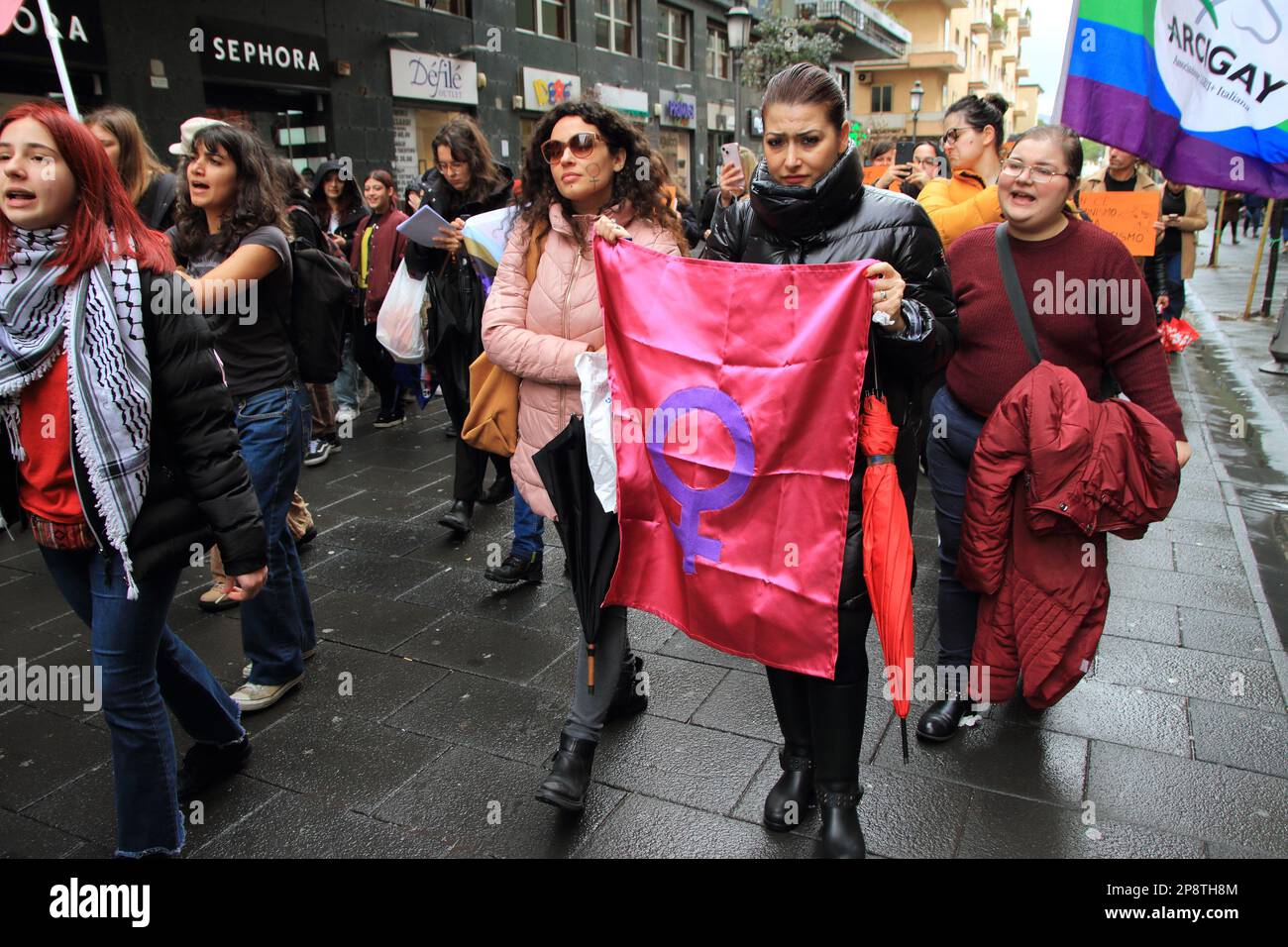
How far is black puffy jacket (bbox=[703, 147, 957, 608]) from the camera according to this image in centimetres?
243

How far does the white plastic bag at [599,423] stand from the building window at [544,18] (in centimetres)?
1892

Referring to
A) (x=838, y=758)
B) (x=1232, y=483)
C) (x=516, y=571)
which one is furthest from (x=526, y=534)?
(x=1232, y=483)

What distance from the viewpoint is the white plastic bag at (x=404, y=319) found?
5426 mm

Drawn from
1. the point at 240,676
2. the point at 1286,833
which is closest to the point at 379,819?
the point at 240,676

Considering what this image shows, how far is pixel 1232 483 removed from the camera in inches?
243

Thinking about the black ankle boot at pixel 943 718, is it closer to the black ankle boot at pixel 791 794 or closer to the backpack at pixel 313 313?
the black ankle boot at pixel 791 794

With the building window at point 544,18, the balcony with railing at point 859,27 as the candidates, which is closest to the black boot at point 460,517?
the building window at point 544,18

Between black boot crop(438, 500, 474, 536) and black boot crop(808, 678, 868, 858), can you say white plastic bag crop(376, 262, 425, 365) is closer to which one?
black boot crop(438, 500, 474, 536)

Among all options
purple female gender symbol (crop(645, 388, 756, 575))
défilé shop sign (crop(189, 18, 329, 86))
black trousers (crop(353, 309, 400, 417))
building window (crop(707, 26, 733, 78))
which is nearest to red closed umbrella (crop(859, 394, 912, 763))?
purple female gender symbol (crop(645, 388, 756, 575))

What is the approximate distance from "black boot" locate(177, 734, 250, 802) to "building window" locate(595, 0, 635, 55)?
73.6ft

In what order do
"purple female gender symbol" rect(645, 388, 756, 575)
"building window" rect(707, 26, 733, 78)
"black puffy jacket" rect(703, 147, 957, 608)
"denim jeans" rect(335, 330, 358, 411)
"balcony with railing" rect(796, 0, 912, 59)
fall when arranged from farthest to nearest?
"balcony with railing" rect(796, 0, 912, 59)
"building window" rect(707, 26, 733, 78)
"denim jeans" rect(335, 330, 358, 411)
"purple female gender symbol" rect(645, 388, 756, 575)
"black puffy jacket" rect(703, 147, 957, 608)

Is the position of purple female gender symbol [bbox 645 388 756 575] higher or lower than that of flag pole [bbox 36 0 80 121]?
→ lower
